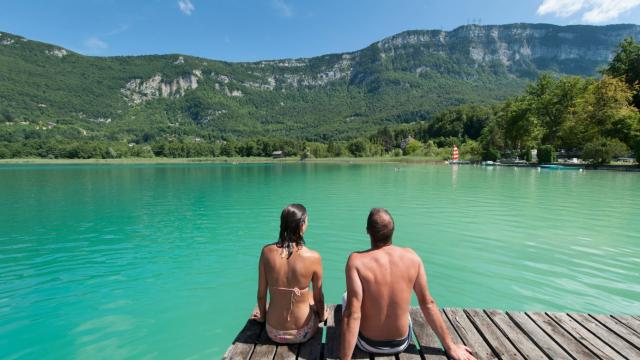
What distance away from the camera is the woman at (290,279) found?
3.72 meters

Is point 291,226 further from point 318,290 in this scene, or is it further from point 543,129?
point 543,129

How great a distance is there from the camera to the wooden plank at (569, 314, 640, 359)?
388cm

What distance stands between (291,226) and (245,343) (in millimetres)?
1492

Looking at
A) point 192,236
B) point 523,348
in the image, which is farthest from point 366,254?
point 192,236

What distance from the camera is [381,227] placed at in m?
3.40

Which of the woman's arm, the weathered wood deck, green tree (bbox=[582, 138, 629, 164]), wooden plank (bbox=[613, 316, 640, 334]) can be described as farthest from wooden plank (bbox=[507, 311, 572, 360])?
green tree (bbox=[582, 138, 629, 164])

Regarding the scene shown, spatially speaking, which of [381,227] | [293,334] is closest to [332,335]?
[293,334]

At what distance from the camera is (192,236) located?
1391 centimetres

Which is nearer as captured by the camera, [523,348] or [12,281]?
[523,348]

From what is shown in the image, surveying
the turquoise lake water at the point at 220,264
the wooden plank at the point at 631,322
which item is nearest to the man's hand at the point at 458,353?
the wooden plank at the point at 631,322

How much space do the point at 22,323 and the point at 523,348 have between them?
860cm

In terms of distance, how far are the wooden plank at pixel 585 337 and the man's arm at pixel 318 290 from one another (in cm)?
305

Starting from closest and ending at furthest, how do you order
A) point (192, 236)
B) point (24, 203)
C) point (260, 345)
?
point (260, 345)
point (192, 236)
point (24, 203)

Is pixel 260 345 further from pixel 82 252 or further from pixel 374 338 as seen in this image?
pixel 82 252
